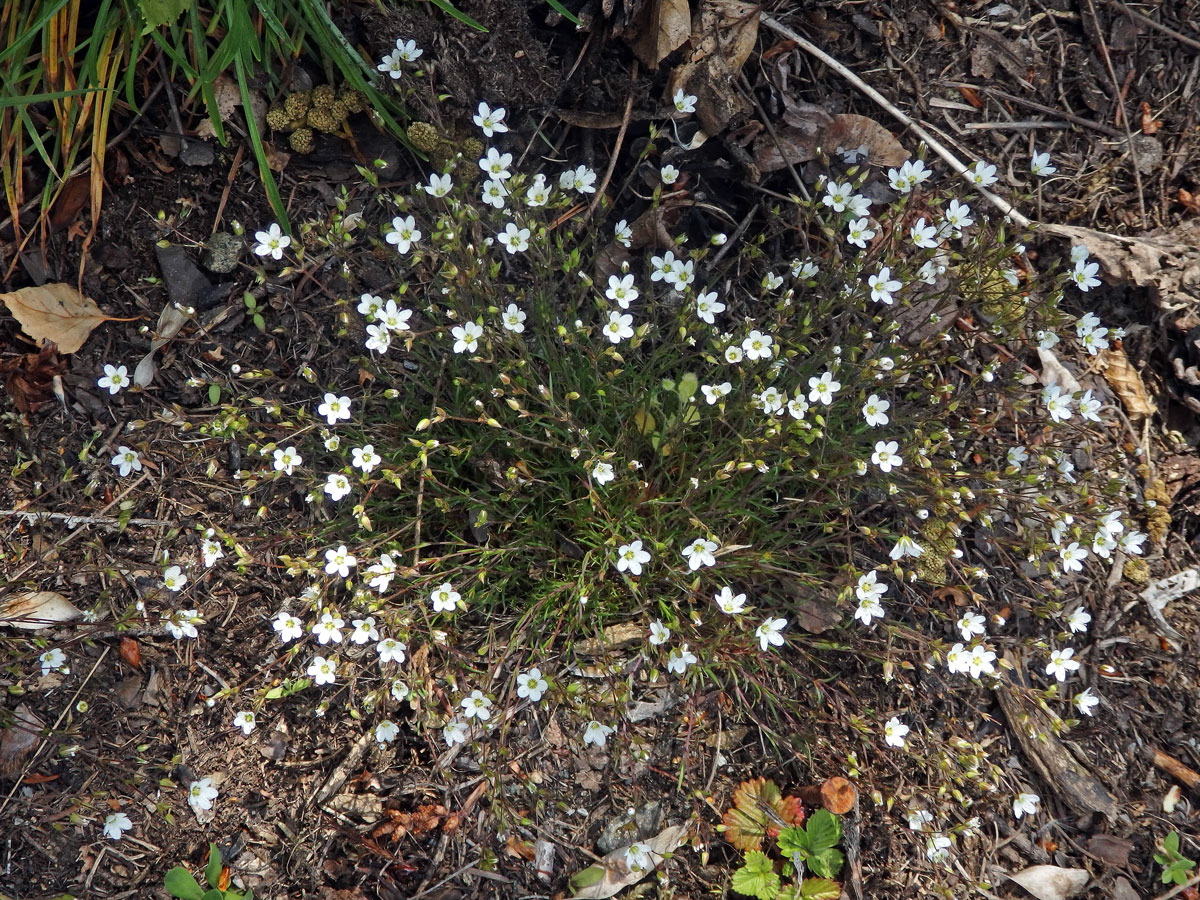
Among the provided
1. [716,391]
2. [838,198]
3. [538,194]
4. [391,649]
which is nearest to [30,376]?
[391,649]

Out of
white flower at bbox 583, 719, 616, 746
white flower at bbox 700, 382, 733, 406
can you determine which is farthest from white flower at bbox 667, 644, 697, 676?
white flower at bbox 700, 382, 733, 406

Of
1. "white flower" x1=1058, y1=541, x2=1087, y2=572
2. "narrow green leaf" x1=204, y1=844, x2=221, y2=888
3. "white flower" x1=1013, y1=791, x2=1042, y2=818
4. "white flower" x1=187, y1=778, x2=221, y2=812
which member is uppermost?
"white flower" x1=1058, y1=541, x2=1087, y2=572

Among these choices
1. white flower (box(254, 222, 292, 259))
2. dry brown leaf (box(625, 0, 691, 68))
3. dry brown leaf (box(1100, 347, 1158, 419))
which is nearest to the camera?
white flower (box(254, 222, 292, 259))

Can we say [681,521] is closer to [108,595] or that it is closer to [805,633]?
[805,633]

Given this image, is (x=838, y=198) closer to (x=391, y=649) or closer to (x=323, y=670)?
(x=391, y=649)

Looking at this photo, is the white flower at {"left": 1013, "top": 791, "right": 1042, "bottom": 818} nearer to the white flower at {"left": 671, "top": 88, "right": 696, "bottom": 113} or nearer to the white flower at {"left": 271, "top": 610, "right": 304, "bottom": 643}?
the white flower at {"left": 271, "top": 610, "right": 304, "bottom": 643}
